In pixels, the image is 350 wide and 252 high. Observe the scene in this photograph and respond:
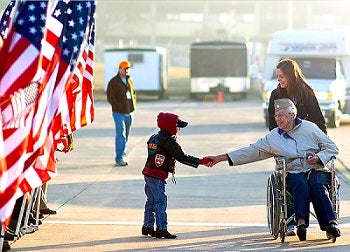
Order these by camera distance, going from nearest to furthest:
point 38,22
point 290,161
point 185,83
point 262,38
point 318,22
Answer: point 38,22, point 290,161, point 185,83, point 262,38, point 318,22

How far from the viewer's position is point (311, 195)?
10797 millimetres

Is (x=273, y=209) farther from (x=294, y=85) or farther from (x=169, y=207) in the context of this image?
(x=169, y=207)

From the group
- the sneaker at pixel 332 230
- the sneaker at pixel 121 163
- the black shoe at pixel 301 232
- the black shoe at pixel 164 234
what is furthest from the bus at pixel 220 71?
the sneaker at pixel 332 230

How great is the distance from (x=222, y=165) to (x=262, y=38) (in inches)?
3211

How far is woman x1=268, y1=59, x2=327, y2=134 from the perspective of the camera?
1152 centimetres

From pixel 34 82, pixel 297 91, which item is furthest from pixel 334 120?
pixel 34 82

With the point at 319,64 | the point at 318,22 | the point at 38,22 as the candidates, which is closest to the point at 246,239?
the point at 38,22

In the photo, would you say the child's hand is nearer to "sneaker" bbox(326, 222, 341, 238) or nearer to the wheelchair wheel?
the wheelchair wheel

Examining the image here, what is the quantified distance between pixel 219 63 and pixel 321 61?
18.4 metres

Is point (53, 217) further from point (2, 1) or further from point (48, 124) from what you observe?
point (48, 124)

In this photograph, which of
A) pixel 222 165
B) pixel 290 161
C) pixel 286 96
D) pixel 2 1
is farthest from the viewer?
pixel 222 165

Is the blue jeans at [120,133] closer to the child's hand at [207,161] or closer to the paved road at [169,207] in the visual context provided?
the paved road at [169,207]

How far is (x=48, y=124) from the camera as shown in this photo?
8875 mm

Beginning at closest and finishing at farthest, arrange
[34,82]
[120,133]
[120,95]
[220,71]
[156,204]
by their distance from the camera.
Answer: [34,82]
[156,204]
[120,95]
[120,133]
[220,71]
